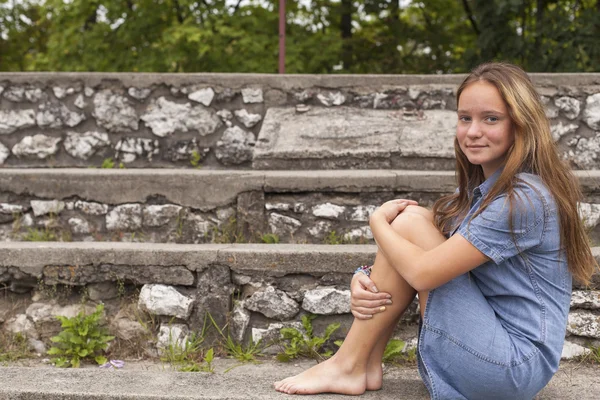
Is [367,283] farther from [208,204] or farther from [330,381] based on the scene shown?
[208,204]

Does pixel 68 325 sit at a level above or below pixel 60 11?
below

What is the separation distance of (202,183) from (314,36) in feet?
15.3

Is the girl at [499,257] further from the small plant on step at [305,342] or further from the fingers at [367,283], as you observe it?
the small plant on step at [305,342]

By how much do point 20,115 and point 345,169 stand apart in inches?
77.5

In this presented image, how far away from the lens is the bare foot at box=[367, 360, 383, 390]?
2123 mm

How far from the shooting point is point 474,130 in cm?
190

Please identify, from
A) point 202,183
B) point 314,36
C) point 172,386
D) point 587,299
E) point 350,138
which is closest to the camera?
point 172,386

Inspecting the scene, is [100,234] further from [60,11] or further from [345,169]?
[60,11]

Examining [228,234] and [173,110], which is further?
[173,110]

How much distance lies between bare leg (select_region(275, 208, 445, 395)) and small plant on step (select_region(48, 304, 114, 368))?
853mm

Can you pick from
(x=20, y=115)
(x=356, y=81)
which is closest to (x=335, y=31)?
(x=356, y=81)

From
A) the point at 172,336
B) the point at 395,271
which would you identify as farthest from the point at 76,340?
the point at 395,271

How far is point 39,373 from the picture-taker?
2219 mm

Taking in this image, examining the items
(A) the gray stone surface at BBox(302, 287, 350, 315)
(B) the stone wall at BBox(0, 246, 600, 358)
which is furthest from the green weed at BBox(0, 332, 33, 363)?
(A) the gray stone surface at BBox(302, 287, 350, 315)
